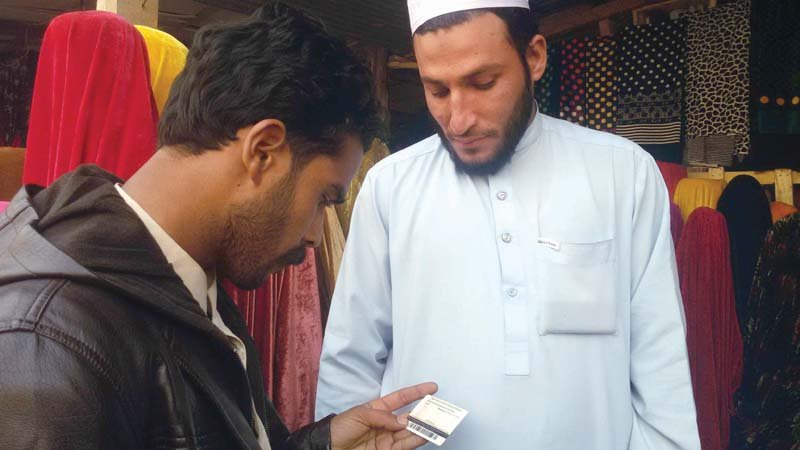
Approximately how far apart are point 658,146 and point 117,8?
127 inches

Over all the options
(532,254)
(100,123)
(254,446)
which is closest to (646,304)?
(532,254)

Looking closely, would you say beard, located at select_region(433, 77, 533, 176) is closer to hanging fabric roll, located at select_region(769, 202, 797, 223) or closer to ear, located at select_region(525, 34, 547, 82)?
ear, located at select_region(525, 34, 547, 82)

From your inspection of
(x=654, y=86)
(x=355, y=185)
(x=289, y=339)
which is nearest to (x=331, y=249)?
(x=289, y=339)

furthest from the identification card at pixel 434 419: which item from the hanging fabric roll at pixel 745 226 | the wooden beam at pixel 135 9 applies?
the hanging fabric roll at pixel 745 226

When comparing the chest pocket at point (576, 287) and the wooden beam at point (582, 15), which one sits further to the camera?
the wooden beam at point (582, 15)

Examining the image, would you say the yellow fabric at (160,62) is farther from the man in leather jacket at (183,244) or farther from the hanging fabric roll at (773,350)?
the hanging fabric roll at (773,350)

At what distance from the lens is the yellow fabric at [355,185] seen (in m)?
3.46

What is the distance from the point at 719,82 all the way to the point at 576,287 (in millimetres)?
2660

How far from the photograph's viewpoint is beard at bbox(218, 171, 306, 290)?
1.14m

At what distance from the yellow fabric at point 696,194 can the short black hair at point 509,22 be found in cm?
233

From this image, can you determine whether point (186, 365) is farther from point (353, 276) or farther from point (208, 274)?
point (353, 276)

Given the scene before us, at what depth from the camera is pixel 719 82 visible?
148 inches

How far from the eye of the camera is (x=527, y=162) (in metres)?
1.91

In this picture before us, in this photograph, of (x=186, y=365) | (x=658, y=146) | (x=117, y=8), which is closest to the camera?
(x=186, y=365)
